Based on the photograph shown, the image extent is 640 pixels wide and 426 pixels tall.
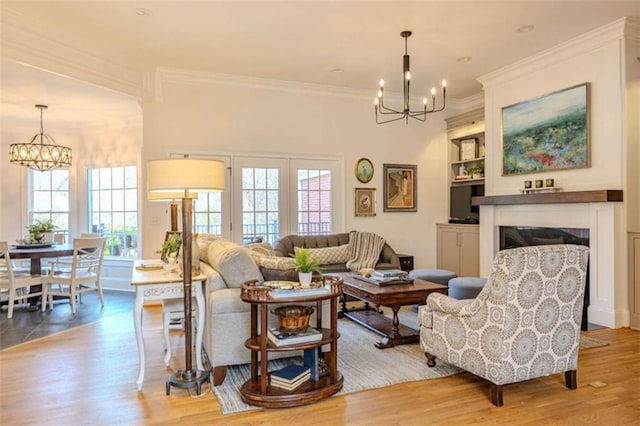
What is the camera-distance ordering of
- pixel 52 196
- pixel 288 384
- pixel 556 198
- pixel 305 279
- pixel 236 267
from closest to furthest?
pixel 288 384 → pixel 305 279 → pixel 236 267 → pixel 556 198 → pixel 52 196

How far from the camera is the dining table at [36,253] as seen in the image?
5277mm

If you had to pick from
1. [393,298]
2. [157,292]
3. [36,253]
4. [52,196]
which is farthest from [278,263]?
[52,196]

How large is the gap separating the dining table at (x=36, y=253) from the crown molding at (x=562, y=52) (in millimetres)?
6235

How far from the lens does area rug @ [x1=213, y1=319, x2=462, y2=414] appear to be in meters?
2.79

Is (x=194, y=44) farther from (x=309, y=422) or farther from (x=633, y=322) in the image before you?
(x=633, y=322)

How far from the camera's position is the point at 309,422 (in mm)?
2414

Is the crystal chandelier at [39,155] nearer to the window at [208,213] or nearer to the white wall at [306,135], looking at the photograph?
the white wall at [306,135]

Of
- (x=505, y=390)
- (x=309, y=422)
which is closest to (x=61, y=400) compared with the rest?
(x=309, y=422)

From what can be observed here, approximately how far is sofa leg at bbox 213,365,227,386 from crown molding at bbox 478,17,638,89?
4.88 m

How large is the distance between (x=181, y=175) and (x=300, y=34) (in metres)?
2.42

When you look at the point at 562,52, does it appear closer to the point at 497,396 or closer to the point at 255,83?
the point at 255,83

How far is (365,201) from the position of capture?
660 centimetres

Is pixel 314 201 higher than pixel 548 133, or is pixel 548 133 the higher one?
pixel 548 133

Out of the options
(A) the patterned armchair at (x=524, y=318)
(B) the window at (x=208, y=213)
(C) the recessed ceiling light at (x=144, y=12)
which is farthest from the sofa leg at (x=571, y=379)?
(C) the recessed ceiling light at (x=144, y=12)
